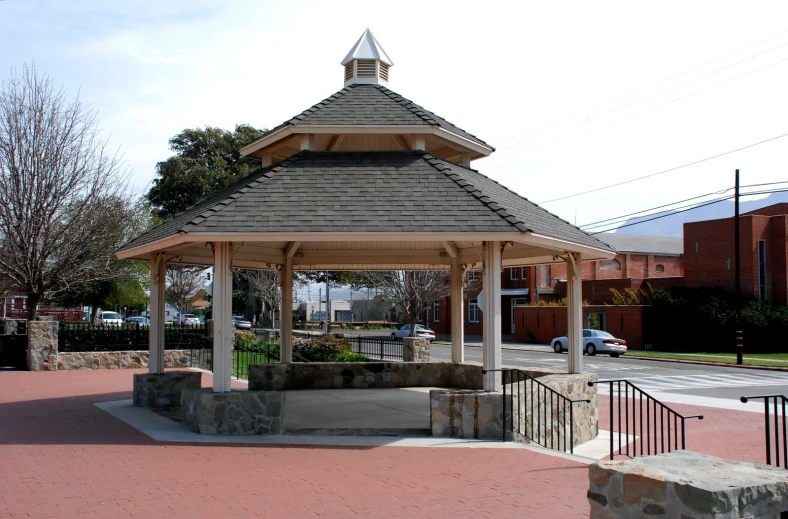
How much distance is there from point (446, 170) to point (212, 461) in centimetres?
630

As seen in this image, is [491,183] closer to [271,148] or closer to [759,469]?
[271,148]

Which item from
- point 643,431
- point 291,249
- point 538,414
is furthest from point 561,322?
point 538,414

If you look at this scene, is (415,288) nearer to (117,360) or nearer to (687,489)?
(117,360)

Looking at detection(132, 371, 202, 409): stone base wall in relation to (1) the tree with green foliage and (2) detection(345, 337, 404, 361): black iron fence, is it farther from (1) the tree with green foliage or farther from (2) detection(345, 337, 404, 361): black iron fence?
(1) the tree with green foliage

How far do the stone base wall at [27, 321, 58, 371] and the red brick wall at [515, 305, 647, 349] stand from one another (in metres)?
32.6

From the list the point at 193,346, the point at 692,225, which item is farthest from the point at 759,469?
the point at 692,225

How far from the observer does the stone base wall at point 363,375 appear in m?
16.0

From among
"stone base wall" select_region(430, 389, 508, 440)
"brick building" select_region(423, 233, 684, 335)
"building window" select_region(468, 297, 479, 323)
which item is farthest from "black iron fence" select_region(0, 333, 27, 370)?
"building window" select_region(468, 297, 479, 323)

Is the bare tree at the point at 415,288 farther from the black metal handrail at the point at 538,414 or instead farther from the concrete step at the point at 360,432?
the concrete step at the point at 360,432

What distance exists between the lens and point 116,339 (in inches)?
944

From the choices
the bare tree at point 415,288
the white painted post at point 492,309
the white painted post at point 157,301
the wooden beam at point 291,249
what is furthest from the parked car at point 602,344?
the white painted post at point 157,301

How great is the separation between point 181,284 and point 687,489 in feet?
138

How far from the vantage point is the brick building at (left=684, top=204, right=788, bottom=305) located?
3891cm

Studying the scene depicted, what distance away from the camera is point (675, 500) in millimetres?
4512
